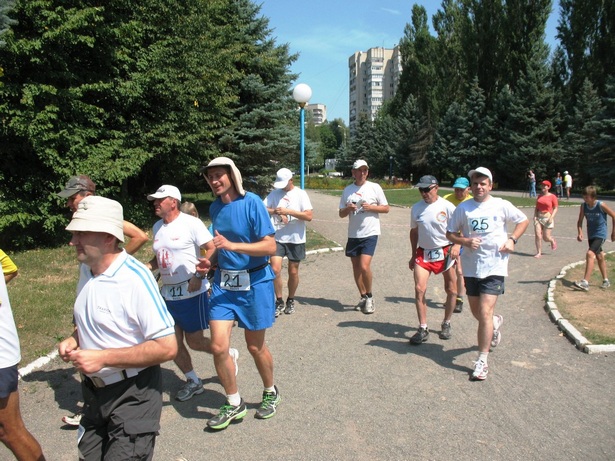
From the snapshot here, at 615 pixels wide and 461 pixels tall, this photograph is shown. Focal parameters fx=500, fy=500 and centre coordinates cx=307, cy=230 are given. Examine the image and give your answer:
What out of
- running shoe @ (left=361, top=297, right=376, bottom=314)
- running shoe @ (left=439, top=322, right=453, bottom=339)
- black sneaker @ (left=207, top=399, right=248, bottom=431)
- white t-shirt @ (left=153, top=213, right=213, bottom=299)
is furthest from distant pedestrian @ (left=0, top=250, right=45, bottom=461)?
running shoe @ (left=361, top=297, right=376, bottom=314)

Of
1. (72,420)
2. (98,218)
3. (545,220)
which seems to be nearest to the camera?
(98,218)

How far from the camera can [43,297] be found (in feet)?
26.7

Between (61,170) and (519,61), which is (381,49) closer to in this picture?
(519,61)

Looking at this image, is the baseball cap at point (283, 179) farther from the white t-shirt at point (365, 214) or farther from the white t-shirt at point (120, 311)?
the white t-shirt at point (120, 311)

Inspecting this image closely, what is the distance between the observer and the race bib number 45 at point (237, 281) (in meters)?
4.14

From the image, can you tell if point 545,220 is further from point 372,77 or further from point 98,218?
point 372,77

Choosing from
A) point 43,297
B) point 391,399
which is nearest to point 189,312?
point 391,399

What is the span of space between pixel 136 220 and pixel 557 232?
1401 cm

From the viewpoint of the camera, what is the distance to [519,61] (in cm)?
4681

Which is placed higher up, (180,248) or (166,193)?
(166,193)

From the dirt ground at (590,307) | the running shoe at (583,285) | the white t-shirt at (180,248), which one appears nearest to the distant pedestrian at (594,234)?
the running shoe at (583,285)

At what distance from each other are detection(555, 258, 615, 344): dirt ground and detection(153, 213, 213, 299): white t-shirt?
4.79 metres

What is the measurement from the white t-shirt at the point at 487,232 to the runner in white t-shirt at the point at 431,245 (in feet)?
2.82

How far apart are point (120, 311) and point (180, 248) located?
2134mm
